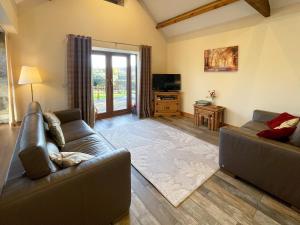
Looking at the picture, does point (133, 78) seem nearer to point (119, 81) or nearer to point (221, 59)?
point (119, 81)

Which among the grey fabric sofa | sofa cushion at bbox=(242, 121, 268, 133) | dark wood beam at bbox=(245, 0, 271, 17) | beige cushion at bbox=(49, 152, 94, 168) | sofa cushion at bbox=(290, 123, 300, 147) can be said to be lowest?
the grey fabric sofa

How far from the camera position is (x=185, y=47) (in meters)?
5.02

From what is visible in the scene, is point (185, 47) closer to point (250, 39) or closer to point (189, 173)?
point (250, 39)

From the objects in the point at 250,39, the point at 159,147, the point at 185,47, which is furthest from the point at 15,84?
the point at 250,39

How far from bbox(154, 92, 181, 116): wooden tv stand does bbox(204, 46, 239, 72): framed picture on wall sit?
119 centimetres

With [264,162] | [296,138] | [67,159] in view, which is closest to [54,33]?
[67,159]

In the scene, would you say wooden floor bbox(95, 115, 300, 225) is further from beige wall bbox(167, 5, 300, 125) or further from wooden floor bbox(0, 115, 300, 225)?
beige wall bbox(167, 5, 300, 125)

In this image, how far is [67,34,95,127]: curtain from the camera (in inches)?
150

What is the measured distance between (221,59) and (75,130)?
354cm

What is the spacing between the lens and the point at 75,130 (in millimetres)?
2662

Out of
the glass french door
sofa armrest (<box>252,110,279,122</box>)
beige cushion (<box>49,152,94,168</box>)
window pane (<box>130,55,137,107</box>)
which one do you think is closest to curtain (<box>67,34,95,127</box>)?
the glass french door

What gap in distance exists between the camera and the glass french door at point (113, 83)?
16.3 ft

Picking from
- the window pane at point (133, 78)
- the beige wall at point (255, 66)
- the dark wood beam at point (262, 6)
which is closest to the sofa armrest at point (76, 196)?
the dark wood beam at point (262, 6)

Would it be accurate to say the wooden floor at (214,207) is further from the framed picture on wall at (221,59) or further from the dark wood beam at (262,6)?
the dark wood beam at (262,6)
